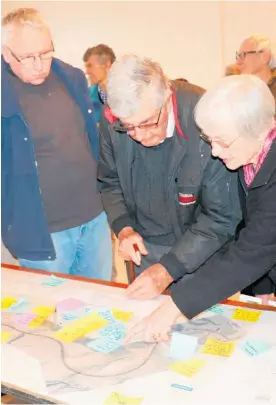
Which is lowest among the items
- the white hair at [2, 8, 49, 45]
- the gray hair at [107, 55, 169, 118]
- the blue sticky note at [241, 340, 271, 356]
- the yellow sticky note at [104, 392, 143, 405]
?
the blue sticky note at [241, 340, 271, 356]

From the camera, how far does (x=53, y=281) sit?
6.30 feet

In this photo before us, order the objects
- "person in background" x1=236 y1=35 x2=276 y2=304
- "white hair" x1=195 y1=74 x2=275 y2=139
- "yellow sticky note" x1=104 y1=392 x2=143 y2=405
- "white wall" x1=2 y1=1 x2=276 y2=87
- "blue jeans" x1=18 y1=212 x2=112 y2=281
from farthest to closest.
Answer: "white wall" x1=2 y1=1 x2=276 y2=87 < "person in background" x1=236 y1=35 x2=276 y2=304 < "blue jeans" x1=18 y1=212 x2=112 y2=281 < "white hair" x1=195 y1=74 x2=275 y2=139 < "yellow sticky note" x1=104 y1=392 x2=143 y2=405

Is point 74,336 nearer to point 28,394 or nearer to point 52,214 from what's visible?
point 28,394

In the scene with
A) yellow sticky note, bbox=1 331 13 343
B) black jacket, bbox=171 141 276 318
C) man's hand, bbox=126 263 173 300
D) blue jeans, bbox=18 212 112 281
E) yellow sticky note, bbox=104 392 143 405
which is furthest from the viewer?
blue jeans, bbox=18 212 112 281

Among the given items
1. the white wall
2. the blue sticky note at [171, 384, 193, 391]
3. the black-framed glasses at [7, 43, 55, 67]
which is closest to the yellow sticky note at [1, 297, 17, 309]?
the blue sticky note at [171, 384, 193, 391]

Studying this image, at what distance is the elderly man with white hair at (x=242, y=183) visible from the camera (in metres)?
1.35

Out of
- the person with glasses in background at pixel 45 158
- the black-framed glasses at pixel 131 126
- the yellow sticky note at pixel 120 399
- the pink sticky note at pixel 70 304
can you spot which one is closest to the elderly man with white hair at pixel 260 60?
the person with glasses in background at pixel 45 158

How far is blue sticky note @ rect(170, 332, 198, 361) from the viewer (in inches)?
54.7

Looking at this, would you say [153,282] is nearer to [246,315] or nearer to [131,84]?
[246,315]

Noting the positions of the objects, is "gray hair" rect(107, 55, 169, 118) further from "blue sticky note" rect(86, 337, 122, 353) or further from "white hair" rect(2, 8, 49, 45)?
"blue sticky note" rect(86, 337, 122, 353)

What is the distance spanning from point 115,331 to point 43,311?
29 centimetres

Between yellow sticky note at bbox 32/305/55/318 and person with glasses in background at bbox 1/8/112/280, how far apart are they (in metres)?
0.42

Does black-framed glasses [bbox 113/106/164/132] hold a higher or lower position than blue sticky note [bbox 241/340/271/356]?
higher

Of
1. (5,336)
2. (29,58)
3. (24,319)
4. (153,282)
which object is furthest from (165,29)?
(5,336)
